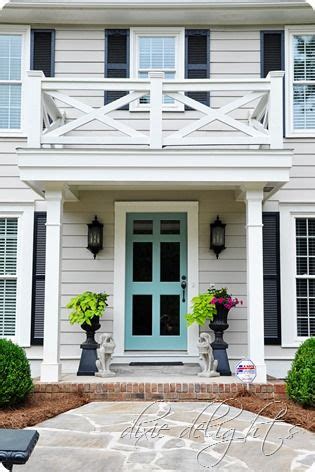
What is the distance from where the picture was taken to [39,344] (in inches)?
302

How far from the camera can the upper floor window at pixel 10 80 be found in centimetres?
811

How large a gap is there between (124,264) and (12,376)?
2642 millimetres

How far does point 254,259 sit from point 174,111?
106 inches

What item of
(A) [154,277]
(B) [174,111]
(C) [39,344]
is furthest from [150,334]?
(B) [174,111]

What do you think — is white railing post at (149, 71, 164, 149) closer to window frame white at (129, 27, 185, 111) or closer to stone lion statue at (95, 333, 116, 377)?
window frame white at (129, 27, 185, 111)

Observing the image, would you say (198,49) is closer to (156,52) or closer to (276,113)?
(156,52)

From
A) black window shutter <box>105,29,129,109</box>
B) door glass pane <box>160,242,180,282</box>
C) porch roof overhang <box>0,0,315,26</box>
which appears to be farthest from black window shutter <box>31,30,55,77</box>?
door glass pane <box>160,242,180,282</box>

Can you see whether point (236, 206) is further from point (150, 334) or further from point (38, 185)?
point (38, 185)

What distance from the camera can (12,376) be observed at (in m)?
5.63

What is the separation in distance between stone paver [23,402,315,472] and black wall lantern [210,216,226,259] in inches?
97.6

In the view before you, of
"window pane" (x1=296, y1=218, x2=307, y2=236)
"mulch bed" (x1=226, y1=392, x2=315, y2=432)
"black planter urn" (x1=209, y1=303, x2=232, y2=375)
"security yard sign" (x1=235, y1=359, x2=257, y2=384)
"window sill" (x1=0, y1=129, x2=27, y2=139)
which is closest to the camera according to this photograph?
"mulch bed" (x1=226, y1=392, x2=315, y2=432)

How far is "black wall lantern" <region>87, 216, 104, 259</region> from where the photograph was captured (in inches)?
304

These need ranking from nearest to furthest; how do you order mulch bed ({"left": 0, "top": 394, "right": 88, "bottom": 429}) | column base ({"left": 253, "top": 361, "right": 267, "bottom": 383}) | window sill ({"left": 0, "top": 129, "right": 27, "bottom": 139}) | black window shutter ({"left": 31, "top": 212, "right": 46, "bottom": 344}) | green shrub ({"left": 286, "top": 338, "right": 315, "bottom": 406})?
mulch bed ({"left": 0, "top": 394, "right": 88, "bottom": 429}) < green shrub ({"left": 286, "top": 338, "right": 315, "bottom": 406}) < column base ({"left": 253, "top": 361, "right": 267, "bottom": 383}) < black window shutter ({"left": 31, "top": 212, "right": 46, "bottom": 344}) < window sill ({"left": 0, "top": 129, "right": 27, "bottom": 139})

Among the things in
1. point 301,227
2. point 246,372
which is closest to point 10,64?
point 301,227
